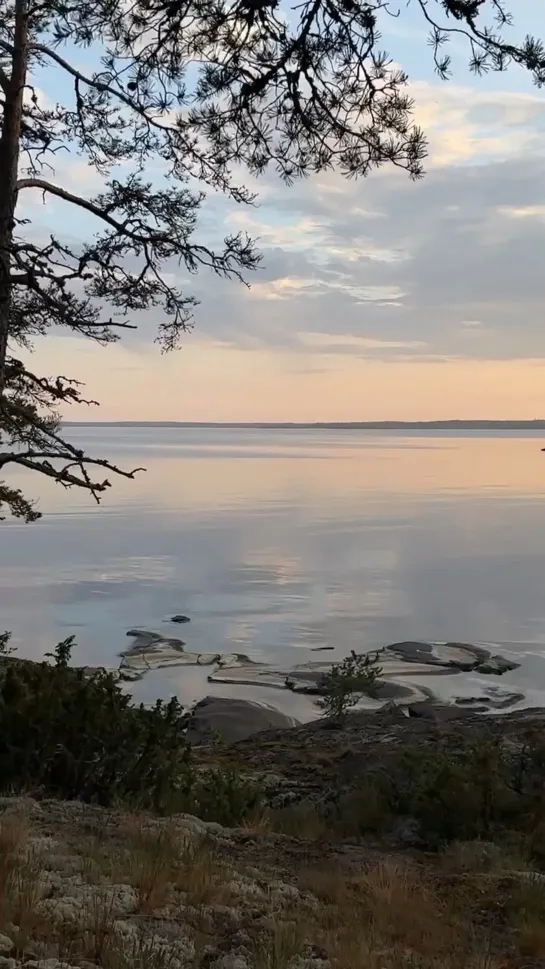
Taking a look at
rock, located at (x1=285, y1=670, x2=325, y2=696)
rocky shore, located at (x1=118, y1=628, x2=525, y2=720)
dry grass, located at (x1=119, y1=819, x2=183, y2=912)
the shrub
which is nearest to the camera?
dry grass, located at (x1=119, y1=819, x2=183, y2=912)

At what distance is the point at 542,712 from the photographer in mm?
12250

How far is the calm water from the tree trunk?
8.32 metres

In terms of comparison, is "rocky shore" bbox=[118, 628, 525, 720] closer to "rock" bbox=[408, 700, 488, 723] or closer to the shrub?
"rock" bbox=[408, 700, 488, 723]

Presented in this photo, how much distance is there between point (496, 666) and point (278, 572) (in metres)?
10.7

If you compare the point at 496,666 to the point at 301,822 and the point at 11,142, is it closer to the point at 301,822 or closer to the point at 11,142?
the point at 301,822

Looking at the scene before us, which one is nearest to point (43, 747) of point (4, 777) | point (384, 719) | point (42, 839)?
point (4, 777)

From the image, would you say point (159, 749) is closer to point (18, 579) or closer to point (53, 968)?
point (53, 968)

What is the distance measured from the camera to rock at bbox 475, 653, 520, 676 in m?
15.6

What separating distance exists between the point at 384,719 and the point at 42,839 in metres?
8.19

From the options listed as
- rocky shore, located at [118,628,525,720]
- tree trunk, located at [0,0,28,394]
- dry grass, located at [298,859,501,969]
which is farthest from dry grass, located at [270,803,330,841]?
rocky shore, located at [118,628,525,720]

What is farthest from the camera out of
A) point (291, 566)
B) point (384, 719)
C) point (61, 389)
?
point (291, 566)

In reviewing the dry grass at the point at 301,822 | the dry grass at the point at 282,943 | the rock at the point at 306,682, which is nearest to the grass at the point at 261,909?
the dry grass at the point at 282,943

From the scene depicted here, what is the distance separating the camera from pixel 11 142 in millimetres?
7508

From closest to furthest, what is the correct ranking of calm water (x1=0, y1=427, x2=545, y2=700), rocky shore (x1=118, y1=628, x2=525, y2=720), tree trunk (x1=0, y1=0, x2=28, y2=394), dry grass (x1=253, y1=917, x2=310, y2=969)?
dry grass (x1=253, y1=917, x2=310, y2=969) < tree trunk (x1=0, y1=0, x2=28, y2=394) < rocky shore (x1=118, y1=628, x2=525, y2=720) < calm water (x1=0, y1=427, x2=545, y2=700)
